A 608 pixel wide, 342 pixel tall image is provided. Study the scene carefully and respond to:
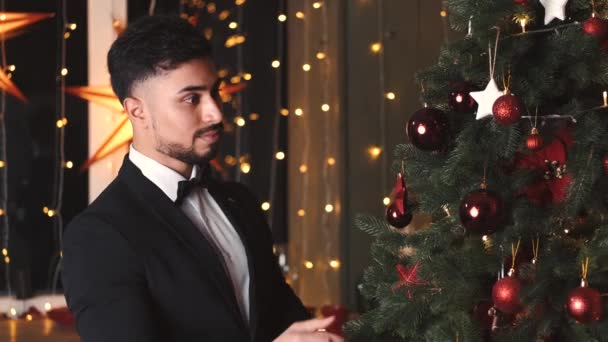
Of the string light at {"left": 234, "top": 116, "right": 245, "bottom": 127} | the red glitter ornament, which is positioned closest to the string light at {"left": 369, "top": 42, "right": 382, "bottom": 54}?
the string light at {"left": 234, "top": 116, "right": 245, "bottom": 127}

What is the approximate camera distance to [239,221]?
198 centimetres

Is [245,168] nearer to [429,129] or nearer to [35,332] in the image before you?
[35,332]

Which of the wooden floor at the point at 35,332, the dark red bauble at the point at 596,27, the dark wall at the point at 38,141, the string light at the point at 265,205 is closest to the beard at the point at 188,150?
the dark red bauble at the point at 596,27

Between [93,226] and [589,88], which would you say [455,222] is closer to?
[589,88]

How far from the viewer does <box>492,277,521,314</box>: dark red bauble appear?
1443 millimetres

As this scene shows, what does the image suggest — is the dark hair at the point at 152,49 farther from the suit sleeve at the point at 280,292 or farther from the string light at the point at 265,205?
the string light at the point at 265,205

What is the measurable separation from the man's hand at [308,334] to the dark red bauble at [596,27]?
0.66 m

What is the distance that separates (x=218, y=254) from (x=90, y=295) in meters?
0.30

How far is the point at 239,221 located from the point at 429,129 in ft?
1.93

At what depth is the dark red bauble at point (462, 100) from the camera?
1573mm

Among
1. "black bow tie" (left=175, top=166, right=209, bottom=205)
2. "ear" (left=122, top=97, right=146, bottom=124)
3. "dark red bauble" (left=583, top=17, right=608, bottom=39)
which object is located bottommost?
"black bow tie" (left=175, top=166, right=209, bottom=205)

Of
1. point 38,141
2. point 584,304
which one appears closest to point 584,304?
point 584,304

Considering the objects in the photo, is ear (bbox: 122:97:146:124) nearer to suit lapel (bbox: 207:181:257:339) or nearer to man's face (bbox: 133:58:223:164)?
man's face (bbox: 133:58:223:164)

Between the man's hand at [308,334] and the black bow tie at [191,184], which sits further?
the black bow tie at [191,184]
